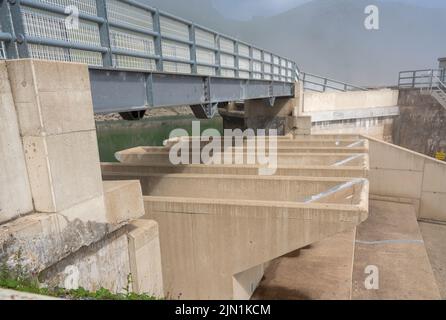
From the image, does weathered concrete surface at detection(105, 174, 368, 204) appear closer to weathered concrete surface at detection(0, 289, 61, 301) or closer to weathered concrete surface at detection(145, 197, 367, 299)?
weathered concrete surface at detection(145, 197, 367, 299)

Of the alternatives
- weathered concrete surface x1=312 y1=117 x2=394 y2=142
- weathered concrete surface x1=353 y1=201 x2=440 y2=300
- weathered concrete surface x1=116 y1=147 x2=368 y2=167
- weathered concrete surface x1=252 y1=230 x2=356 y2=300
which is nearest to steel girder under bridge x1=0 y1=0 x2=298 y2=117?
weathered concrete surface x1=116 y1=147 x2=368 y2=167

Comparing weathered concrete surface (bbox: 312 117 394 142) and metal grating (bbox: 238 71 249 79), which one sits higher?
metal grating (bbox: 238 71 249 79)

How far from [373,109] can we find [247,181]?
1260 cm

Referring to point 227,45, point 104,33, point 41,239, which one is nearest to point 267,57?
point 227,45

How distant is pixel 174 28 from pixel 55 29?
9.07 feet

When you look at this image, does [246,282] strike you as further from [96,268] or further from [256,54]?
[256,54]

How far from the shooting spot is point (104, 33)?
172 inches

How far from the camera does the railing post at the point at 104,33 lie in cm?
429

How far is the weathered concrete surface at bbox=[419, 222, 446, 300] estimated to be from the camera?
818cm

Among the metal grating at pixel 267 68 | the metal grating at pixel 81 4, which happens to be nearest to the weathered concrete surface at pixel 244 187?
the metal grating at pixel 81 4

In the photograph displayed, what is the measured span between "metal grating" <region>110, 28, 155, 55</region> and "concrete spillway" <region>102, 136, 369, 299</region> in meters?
2.83

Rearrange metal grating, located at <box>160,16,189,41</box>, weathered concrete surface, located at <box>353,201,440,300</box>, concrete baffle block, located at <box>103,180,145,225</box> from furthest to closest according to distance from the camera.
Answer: weathered concrete surface, located at <box>353,201,440,300</box>, metal grating, located at <box>160,16,189,41</box>, concrete baffle block, located at <box>103,180,145,225</box>
